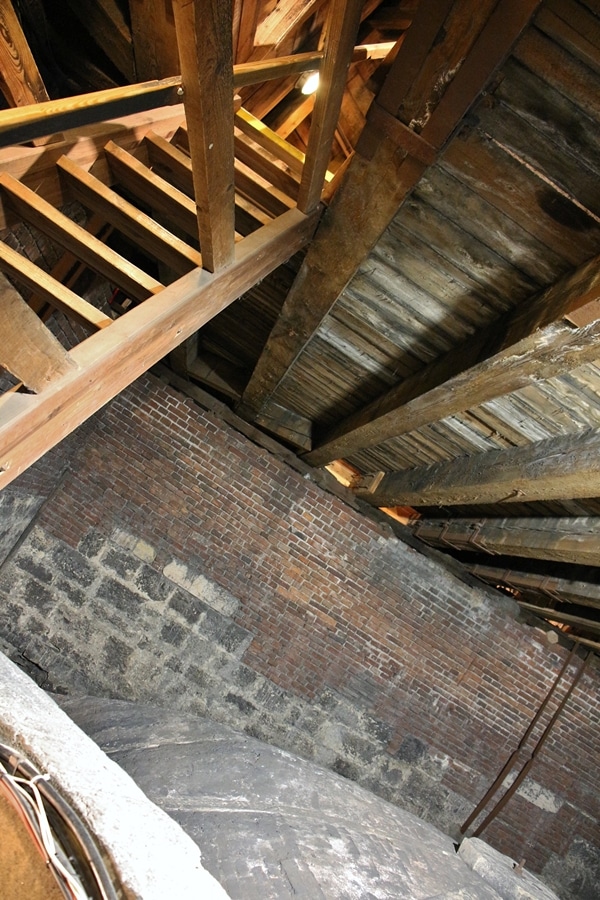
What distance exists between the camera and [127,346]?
1.67 metres

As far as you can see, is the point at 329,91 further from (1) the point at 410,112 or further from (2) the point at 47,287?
(2) the point at 47,287

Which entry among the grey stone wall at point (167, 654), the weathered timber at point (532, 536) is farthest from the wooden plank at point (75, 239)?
the grey stone wall at point (167, 654)

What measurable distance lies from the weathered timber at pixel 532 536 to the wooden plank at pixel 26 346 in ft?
9.32

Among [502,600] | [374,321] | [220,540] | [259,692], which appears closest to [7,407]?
[374,321]

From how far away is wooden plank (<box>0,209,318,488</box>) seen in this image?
1.50m

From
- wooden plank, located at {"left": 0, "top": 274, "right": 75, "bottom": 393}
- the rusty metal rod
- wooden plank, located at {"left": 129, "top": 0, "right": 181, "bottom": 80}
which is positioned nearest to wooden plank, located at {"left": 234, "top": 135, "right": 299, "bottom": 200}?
wooden plank, located at {"left": 129, "top": 0, "right": 181, "bottom": 80}

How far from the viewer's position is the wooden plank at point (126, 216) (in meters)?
1.97

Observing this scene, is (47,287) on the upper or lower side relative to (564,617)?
lower

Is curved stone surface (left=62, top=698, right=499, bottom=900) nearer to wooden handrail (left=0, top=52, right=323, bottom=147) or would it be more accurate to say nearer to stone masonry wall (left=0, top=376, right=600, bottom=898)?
stone masonry wall (left=0, top=376, right=600, bottom=898)

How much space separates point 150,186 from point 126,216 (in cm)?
28

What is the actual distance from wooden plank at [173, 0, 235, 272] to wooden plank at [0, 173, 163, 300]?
245 mm

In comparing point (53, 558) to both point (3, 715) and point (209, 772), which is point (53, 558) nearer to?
point (209, 772)

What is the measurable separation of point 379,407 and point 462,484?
0.70 metres

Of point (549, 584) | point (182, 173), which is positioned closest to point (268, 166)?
point (182, 173)
